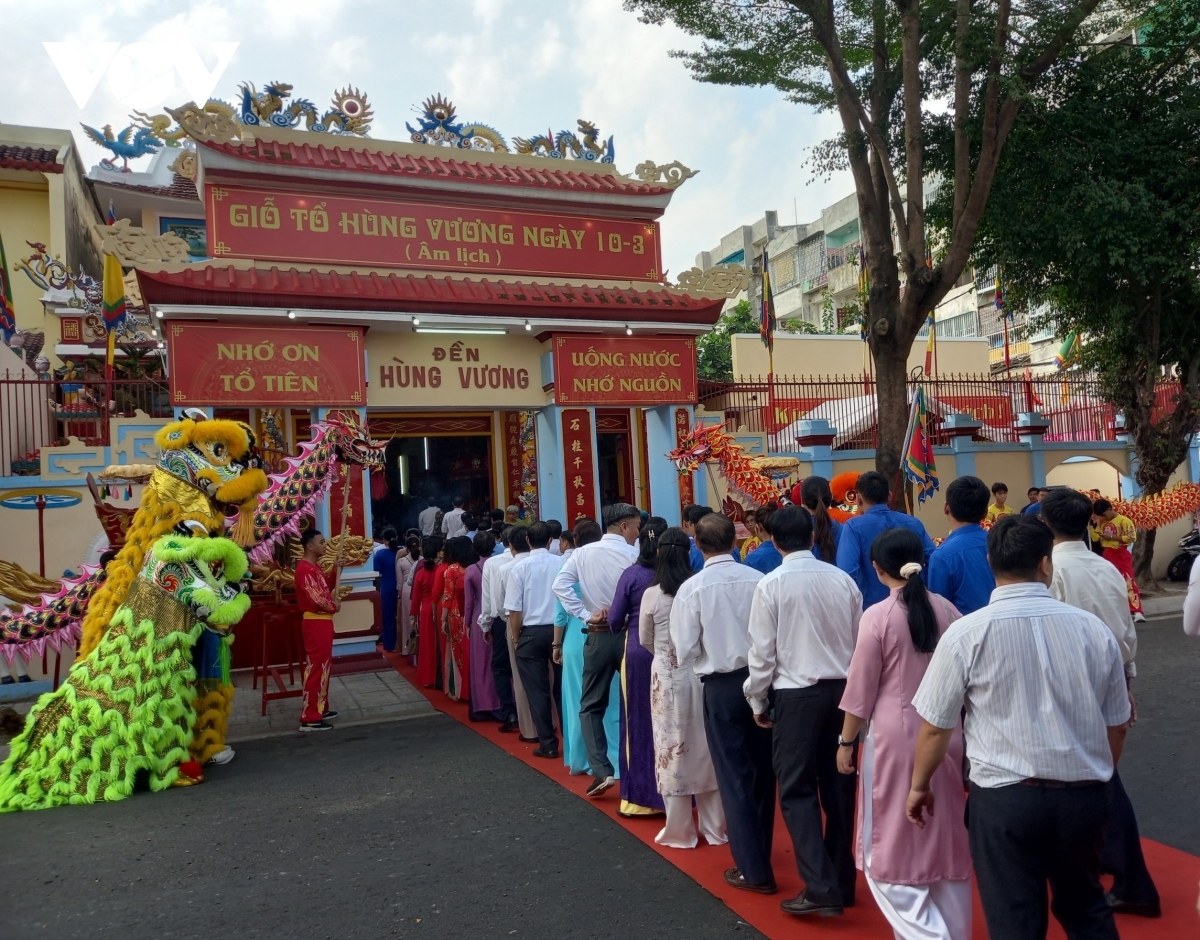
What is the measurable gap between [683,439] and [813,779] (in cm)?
869

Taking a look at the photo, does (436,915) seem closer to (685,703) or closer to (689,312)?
(685,703)

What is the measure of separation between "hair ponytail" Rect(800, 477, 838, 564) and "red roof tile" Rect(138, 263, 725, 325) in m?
6.31

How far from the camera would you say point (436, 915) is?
403 cm

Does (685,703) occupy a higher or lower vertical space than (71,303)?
lower

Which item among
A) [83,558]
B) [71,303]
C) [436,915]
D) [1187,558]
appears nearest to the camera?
[436,915]

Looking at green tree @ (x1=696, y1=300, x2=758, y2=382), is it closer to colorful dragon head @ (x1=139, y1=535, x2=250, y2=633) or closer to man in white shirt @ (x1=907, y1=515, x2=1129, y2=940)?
colorful dragon head @ (x1=139, y1=535, x2=250, y2=633)

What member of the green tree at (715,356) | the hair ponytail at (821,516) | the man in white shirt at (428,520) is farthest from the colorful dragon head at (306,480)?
the green tree at (715,356)

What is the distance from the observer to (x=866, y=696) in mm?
3295

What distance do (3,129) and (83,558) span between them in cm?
1225

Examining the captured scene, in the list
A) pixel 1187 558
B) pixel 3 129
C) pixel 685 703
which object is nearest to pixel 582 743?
pixel 685 703

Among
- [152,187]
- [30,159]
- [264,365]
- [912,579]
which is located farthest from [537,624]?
[152,187]

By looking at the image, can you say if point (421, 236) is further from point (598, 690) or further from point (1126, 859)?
point (1126, 859)

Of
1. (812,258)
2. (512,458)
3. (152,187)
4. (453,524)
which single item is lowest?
(453,524)

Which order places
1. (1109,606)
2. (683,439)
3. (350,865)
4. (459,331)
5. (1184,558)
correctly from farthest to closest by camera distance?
(1184,558) → (683,439) → (459,331) → (350,865) → (1109,606)
